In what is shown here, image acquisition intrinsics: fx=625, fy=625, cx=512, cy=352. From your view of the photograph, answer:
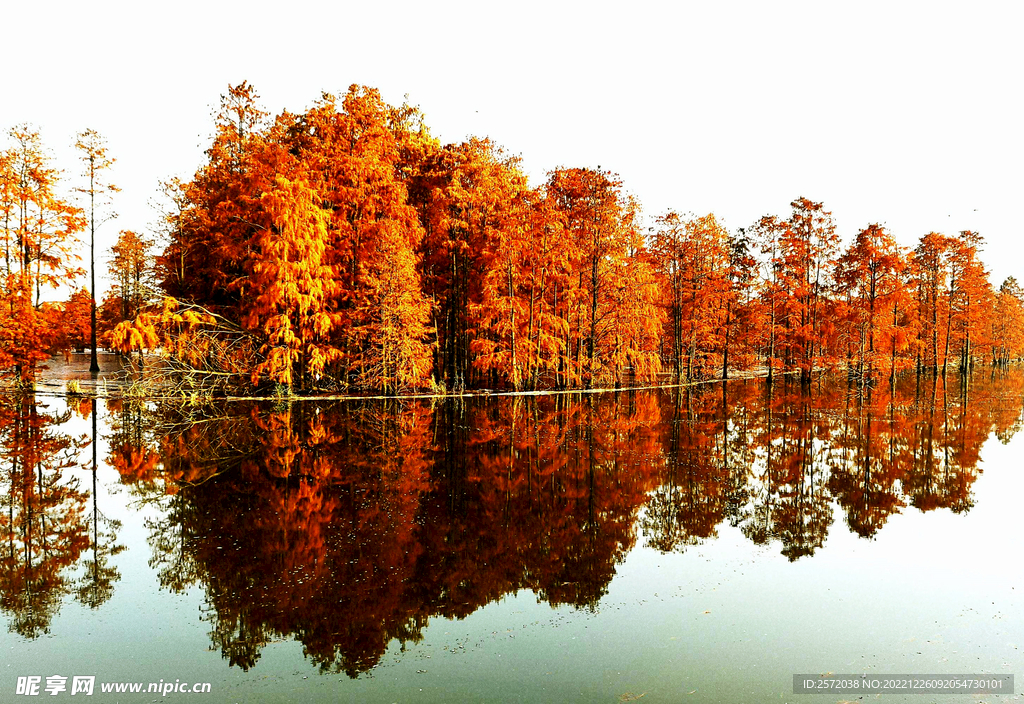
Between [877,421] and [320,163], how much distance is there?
74.3ft

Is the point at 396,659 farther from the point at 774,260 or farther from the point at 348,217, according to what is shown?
the point at 774,260

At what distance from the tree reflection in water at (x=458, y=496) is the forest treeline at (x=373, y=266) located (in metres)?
4.63

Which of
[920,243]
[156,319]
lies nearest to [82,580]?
[156,319]

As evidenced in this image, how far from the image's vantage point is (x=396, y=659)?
5.32 meters

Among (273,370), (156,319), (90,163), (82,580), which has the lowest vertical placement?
(82,580)

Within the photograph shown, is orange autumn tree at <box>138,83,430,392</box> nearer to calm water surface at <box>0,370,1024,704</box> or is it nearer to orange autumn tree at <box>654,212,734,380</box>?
calm water surface at <box>0,370,1024,704</box>

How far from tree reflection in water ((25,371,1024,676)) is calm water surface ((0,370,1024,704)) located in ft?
0.18

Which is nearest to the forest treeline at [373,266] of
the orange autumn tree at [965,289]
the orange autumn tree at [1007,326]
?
the orange autumn tree at [965,289]

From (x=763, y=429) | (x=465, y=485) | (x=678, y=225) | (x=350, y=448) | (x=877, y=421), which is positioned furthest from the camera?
(x=678, y=225)

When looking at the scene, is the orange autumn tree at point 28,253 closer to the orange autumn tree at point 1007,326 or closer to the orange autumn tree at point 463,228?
the orange autumn tree at point 463,228

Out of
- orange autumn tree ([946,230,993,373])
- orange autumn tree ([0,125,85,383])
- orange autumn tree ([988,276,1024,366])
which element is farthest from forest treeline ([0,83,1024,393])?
orange autumn tree ([988,276,1024,366])

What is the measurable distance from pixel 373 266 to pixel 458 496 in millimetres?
17429

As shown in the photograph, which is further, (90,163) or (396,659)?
(90,163)

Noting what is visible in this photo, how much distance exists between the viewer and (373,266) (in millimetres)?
26141
